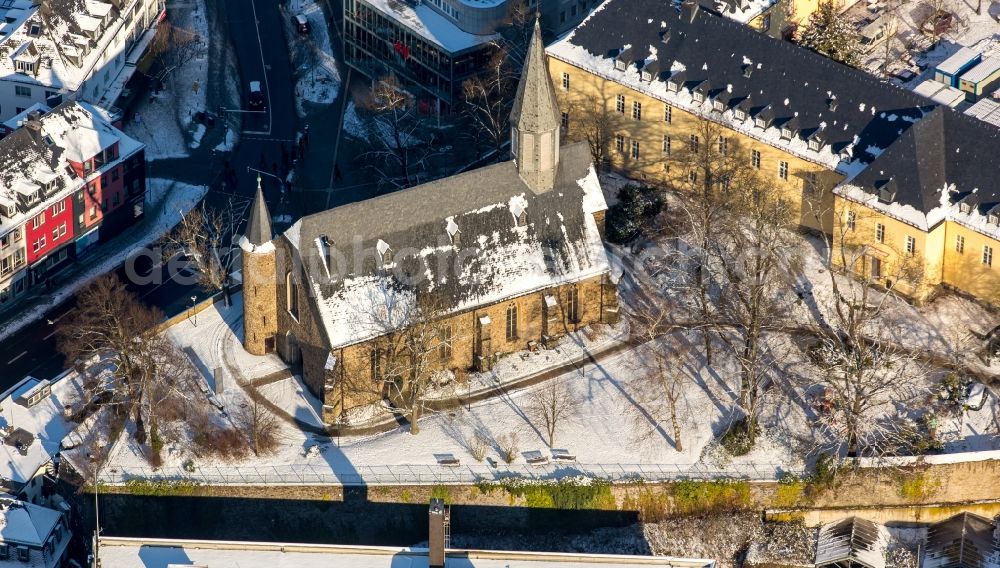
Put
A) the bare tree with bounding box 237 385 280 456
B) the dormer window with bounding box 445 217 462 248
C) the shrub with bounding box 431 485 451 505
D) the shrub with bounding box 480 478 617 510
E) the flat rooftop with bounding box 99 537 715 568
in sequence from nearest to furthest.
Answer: the flat rooftop with bounding box 99 537 715 568 < the shrub with bounding box 431 485 451 505 < the shrub with bounding box 480 478 617 510 < the bare tree with bounding box 237 385 280 456 < the dormer window with bounding box 445 217 462 248

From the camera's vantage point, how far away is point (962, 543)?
5832 inches

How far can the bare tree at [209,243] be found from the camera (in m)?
162

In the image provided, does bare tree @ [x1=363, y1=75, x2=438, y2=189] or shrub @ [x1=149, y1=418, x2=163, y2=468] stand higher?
bare tree @ [x1=363, y1=75, x2=438, y2=189]

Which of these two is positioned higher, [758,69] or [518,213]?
[758,69]

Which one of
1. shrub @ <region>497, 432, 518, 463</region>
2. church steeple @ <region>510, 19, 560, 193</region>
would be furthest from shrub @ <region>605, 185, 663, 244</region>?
shrub @ <region>497, 432, 518, 463</region>

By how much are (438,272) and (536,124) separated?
41.1ft

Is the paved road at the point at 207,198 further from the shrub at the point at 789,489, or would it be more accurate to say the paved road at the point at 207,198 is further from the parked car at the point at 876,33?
the parked car at the point at 876,33

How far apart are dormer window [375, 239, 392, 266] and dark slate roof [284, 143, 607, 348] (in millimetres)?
198

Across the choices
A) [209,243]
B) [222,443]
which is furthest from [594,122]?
[222,443]

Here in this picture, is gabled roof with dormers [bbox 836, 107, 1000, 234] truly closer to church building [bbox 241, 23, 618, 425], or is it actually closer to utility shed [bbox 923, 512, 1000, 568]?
church building [bbox 241, 23, 618, 425]

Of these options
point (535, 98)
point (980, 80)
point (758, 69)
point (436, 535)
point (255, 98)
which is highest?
point (535, 98)

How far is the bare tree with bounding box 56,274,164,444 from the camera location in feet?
495

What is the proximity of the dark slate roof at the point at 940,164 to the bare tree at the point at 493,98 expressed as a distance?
34391 millimetres

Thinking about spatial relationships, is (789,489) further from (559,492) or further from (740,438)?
(559,492)
